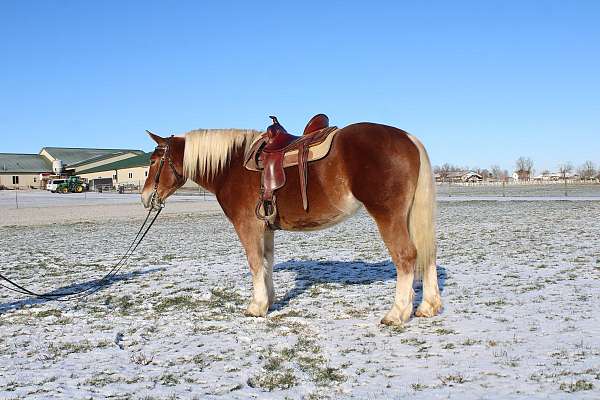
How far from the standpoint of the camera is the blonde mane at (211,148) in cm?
621

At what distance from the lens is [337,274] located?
8.64 metres

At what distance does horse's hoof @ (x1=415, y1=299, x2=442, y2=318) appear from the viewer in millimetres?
5648

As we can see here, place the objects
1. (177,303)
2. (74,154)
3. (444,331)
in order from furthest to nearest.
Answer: (74,154), (177,303), (444,331)

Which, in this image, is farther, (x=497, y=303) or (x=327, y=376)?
(x=497, y=303)

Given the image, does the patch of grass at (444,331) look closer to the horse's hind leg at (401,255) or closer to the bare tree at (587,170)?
the horse's hind leg at (401,255)

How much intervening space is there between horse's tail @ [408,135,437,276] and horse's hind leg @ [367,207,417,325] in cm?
21

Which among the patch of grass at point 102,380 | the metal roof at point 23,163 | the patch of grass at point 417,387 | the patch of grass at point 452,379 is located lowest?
the patch of grass at point 102,380

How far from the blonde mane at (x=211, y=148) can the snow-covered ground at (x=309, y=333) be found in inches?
72.5

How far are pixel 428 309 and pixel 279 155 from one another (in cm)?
248

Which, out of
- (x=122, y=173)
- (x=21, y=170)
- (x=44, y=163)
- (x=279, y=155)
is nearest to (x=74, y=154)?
(x=44, y=163)

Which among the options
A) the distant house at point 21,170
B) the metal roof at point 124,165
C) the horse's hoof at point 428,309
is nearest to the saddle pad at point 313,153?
the horse's hoof at point 428,309

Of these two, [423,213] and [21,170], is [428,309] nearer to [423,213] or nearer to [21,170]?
[423,213]

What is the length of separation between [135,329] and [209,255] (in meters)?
5.85

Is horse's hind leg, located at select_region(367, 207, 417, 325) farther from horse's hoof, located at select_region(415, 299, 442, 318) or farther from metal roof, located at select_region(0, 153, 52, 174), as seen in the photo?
metal roof, located at select_region(0, 153, 52, 174)
